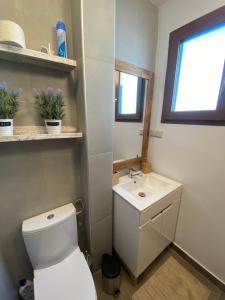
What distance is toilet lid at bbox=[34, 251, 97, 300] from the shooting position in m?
0.81

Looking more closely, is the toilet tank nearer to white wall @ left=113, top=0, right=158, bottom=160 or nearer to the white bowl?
white wall @ left=113, top=0, right=158, bottom=160

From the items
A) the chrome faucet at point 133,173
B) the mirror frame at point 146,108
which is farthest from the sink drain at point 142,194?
the mirror frame at point 146,108

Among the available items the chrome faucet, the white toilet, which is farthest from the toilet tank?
the chrome faucet

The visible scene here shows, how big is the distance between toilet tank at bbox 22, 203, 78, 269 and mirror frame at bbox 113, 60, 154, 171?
0.66 m

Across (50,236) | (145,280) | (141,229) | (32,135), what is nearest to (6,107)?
(32,135)

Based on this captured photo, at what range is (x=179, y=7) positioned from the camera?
1215mm

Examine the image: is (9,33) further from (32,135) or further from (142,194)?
(142,194)

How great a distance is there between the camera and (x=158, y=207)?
1147mm

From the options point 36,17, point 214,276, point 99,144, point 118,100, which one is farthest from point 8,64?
point 214,276

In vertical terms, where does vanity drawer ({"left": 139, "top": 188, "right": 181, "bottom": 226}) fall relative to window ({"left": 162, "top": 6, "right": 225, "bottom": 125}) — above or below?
below

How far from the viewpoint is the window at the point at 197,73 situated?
106cm

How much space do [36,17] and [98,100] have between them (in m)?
0.59

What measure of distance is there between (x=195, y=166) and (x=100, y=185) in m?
0.89

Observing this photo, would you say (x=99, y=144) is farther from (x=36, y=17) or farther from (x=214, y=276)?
(x=214, y=276)
